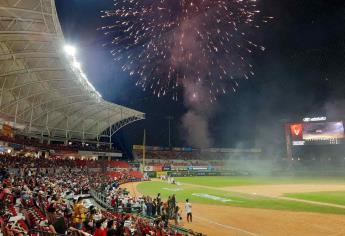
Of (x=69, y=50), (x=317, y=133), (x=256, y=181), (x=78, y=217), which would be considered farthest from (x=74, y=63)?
(x=317, y=133)

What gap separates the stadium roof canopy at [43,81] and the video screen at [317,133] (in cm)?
3714

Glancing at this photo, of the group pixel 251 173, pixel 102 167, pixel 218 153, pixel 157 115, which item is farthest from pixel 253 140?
pixel 102 167

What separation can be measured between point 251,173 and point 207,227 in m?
69.1

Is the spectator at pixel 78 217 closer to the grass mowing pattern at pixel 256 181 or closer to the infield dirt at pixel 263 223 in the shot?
the infield dirt at pixel 263 223

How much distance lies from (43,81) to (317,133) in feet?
194

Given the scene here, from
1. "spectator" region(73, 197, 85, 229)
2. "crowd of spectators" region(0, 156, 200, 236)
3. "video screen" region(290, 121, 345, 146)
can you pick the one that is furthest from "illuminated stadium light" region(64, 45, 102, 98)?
"video screen" region(290, 121, 345, 146)

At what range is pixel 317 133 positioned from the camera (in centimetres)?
6725

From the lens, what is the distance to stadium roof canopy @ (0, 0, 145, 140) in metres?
20.5

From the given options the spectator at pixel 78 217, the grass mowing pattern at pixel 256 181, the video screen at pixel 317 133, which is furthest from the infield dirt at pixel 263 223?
the video screen at pixel 317 133

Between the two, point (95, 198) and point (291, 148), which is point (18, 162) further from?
point (291, 148)

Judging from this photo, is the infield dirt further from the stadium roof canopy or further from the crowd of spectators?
the stadium roof canopy

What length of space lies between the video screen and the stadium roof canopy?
3714cm

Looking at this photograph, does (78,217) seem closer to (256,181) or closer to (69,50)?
(69,50)

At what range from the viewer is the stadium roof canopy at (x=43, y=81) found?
20.5 m
